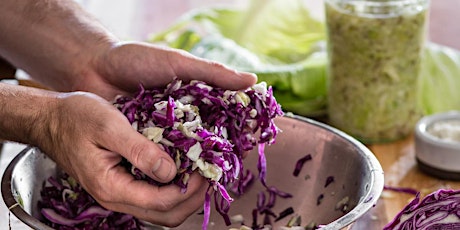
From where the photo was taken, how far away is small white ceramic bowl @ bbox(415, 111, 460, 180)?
1849 millimetres

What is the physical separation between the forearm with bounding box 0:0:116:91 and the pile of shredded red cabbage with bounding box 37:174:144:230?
0.74 feet

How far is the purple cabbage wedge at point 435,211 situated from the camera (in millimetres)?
1360

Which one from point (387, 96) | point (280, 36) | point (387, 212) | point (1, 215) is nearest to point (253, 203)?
point (387, 212)

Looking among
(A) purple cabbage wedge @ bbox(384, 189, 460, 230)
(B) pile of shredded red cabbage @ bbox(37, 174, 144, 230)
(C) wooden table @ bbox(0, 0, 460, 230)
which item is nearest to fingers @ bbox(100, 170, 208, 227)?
(B) pile of shredded red cabbage @ bbox(37, 174, 144, 230)

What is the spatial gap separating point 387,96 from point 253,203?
60 centimetres

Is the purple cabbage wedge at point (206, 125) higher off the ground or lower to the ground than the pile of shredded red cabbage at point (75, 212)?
higher

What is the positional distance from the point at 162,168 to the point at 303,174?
406 mm

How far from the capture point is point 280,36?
2.63 metres

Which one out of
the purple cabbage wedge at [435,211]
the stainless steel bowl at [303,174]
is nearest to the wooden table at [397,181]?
the stainless steel bowl at [303,174]

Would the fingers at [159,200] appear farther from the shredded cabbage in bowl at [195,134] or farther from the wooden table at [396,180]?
the wooden table at [396,180]

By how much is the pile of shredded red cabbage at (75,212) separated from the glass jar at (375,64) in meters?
0.74

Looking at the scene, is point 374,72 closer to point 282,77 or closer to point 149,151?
point 282,77

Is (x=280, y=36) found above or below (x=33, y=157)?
below

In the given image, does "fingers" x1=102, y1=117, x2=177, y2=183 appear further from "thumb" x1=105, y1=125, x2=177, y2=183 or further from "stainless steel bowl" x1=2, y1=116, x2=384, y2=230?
"stainless steel bowl" x1=2, y1=116, x2=384, y2=230
